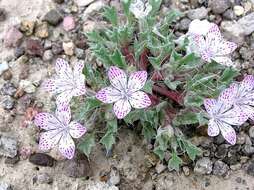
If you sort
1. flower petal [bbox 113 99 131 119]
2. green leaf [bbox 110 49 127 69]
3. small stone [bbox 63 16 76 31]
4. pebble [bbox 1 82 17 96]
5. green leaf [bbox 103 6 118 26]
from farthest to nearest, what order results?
small stone [bbox 63 16 76 31]
pebble [bbox 1 82 17 96]
green leaf [bbox 103 6 118 26]
green leaf [bbox 110 49 127 69]
flower petal [bbox 113 99 131 119]

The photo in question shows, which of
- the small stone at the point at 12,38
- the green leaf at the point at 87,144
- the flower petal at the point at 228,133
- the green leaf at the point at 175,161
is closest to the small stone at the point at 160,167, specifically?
the green leaf at the point at 175,161

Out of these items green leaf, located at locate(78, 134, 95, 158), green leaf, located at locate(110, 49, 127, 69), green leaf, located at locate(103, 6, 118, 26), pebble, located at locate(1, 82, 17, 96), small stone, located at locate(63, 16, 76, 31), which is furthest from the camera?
small stone, located at locate(63, 16, 76, 31)

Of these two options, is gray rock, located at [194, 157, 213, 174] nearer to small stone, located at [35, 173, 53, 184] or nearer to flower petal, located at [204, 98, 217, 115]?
flower petal, located at [204, 98, 217, 115]

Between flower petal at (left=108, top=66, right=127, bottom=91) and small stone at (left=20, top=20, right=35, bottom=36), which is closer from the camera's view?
flower petal at (left=108, top=66, right=127, bottom=91)

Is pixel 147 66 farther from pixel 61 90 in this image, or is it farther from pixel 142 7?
pixel 61 90

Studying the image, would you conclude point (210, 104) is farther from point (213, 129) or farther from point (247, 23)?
point (247, 23)

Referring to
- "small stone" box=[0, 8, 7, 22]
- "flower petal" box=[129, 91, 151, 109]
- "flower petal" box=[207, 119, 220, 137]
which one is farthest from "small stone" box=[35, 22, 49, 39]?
"flower petal" box=[207, 119, 220, 137]

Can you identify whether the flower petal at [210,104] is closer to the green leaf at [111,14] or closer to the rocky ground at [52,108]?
the rocky ground at [52,108]
